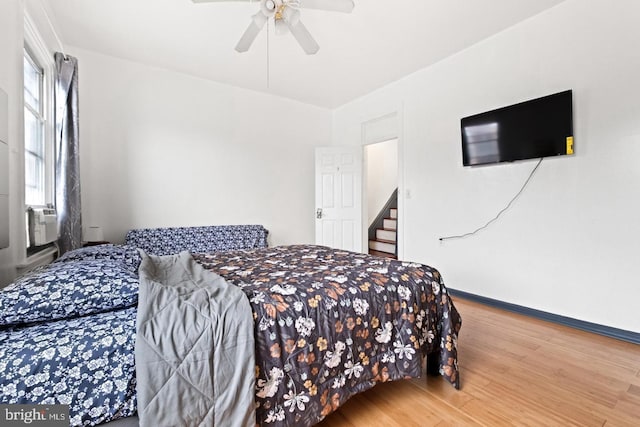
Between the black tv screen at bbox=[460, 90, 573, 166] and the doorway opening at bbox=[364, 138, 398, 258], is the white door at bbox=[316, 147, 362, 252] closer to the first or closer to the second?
the doorway opening at bbox=[364, 138, 398, 258]

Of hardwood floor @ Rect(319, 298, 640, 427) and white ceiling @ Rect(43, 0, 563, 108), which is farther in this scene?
white ceiling @ Rect(43, 0, 563, 108)

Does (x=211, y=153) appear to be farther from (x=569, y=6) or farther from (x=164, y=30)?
(x=569, y=6)

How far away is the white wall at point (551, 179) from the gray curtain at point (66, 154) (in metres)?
3.82

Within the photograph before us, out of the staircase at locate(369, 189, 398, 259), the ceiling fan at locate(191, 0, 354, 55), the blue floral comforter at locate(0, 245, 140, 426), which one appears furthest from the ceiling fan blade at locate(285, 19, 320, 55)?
the staircase at locate(369, 189, 398, 259)

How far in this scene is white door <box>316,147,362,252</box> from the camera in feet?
15.2

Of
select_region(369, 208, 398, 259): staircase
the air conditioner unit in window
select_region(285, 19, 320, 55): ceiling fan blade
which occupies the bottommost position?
select_region(369, 208, 398, 259): staircase

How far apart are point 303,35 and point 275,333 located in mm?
2180

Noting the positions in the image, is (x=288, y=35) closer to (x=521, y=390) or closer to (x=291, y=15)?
(x=291, y=15)

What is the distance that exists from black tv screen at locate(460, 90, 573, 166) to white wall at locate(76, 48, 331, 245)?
104 inches

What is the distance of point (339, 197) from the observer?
15.4 feet

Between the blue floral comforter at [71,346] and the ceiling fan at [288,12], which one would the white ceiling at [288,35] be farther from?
the blue floral comforter at [71,346]

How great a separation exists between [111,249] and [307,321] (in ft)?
6.15

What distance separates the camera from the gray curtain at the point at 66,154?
2.66m

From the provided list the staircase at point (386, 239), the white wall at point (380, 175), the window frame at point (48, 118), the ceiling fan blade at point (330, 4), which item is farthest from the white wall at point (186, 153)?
the ceiling fan blade at point (330, 4)
